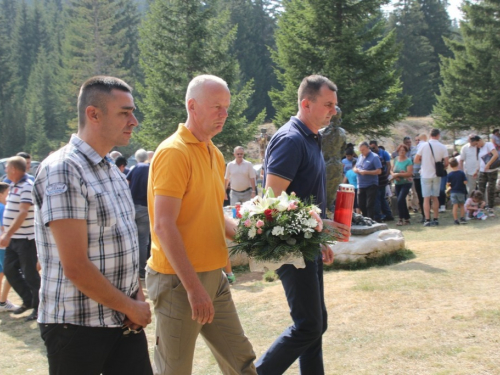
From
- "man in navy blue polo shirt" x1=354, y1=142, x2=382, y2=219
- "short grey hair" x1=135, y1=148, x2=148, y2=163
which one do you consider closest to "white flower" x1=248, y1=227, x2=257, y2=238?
"short grey hair" x1=135, y1=148, x2=148, y2=163

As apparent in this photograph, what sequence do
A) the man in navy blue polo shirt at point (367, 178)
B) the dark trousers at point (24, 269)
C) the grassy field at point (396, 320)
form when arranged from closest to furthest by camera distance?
the grassy field at point (396, 320)
the dark trousers at point (24, 269)
the man in navy blue polo shirt at point (367, 178)

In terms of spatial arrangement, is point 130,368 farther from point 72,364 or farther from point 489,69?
point 489,69

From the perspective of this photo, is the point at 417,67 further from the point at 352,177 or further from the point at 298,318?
the point at 298,318

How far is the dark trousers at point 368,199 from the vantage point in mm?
12812

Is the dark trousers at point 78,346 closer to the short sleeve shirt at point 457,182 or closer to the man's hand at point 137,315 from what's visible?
the man's hand at point 137,315

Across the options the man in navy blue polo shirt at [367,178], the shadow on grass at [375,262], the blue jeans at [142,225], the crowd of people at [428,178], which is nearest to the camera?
the shadow on grass at [375,262]

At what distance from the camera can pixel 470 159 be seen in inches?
550

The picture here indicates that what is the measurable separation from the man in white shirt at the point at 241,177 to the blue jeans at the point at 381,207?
373cm

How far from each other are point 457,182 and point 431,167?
3.44 feet

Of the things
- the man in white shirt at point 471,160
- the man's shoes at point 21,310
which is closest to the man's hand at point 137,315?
the man's shoes at point 21,310

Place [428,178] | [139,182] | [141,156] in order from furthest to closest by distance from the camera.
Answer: [428,178] → [141,156] → [139,182]

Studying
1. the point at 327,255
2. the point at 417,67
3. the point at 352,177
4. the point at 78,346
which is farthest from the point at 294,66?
the point at 417,67

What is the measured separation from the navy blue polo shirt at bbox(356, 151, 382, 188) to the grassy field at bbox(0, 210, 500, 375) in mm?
4289

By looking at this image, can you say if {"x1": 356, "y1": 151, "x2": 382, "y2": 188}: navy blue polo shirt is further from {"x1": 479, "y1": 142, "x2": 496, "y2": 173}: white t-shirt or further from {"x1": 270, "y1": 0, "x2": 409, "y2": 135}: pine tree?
{"x1": 270, "y1": 0, "x2": 409, "y2": 135}: pine tree
